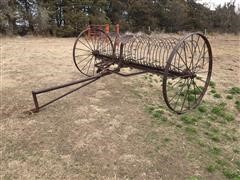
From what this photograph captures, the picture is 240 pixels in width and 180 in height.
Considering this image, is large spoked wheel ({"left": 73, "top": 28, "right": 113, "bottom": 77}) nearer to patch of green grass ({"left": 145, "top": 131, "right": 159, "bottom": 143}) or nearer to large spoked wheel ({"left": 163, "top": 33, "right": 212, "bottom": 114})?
large spoked wheel ({"left": 163, "top": 33, "right": 212, "bottom": 114})

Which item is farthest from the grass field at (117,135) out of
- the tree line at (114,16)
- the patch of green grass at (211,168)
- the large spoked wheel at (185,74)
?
the tree line at (114,16)

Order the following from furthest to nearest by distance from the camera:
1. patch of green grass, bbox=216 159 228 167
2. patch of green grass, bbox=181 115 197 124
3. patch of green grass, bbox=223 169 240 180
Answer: patch of green grass, bbox=181 115 197 124 < patch of green grass, bbox=216 159 228 167 < patch of green grass, bbox=223 169 240 180

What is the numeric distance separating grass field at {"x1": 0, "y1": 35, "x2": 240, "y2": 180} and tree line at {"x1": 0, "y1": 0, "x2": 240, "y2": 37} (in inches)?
435

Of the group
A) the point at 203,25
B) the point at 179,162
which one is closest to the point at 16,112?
the point at 179,162

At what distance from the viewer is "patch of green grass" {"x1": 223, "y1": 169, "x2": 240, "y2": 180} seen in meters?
3.02

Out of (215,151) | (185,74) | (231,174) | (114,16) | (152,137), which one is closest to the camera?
(231,174)

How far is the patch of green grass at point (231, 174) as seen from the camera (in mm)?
3020

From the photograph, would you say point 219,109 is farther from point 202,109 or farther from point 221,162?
point 221,162

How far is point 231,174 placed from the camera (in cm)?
305

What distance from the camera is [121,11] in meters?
20.8

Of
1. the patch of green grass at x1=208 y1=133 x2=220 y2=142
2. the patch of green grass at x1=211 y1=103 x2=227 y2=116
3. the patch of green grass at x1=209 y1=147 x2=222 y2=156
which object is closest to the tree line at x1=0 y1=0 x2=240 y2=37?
the patch of green grass at x1=211 y1=103 x2=227 y2=116

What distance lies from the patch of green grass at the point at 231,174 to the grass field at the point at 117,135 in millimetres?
11

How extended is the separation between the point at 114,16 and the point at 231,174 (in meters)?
18.7

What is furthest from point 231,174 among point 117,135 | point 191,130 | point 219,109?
point 219,109
